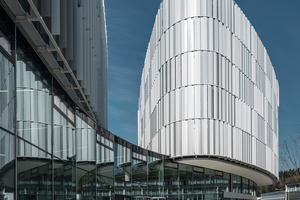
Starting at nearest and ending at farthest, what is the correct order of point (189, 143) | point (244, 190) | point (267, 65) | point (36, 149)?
point (36, 149) < point (189, 143) < point (244, 190) < point (267, 65)

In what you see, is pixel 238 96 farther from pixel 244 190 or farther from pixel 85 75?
pixel 85 75

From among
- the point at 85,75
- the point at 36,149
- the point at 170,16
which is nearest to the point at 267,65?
the point at 170,16

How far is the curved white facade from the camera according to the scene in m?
36.9

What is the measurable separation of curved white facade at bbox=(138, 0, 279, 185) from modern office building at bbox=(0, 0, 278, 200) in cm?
11

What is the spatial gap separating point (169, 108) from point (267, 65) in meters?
20.5

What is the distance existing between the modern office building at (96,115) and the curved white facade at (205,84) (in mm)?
110

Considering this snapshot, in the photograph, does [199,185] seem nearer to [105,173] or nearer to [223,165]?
[223,165]

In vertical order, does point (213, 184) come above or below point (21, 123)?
below

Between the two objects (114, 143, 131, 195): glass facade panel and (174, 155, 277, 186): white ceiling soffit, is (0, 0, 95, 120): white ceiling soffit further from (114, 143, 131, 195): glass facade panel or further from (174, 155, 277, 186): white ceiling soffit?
(174, 155, 277, 186): white ceiling soffit

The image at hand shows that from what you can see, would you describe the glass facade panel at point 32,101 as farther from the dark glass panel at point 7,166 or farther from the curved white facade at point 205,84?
the curved white facade at point 205,84

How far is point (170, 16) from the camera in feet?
132

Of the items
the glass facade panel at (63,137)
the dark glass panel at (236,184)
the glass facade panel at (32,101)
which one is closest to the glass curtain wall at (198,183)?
the dark glass panel at (236,184)

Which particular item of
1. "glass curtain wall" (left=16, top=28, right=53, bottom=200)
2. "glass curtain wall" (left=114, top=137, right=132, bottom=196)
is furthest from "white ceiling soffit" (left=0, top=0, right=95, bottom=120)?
"glass curtain wall" (left=114, top=137, right=132, bottom=196)

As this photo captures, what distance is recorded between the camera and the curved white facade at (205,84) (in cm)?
3694
